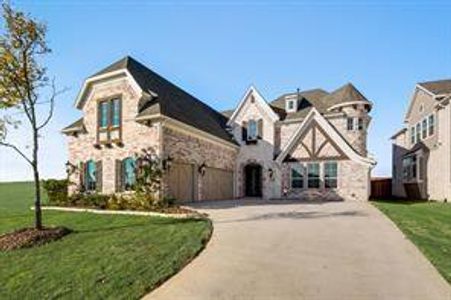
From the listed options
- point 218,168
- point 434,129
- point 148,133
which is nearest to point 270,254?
point 148,133

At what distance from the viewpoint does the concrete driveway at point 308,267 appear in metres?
6.05

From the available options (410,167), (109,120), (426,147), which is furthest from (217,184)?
(410,167)

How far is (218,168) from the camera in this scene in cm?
2441

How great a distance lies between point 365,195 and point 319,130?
5015 mm

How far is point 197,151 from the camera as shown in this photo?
21375 millimetres

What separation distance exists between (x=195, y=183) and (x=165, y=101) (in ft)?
16.2

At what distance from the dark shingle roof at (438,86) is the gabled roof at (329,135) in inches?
268

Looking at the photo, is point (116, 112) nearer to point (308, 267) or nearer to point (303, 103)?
point (303, 103)

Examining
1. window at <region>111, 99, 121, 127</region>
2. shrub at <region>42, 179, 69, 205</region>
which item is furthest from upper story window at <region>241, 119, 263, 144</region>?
shrub at <region>42, 179, 69, 205</region>

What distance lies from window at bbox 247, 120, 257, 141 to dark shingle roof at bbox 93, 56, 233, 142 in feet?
4.76

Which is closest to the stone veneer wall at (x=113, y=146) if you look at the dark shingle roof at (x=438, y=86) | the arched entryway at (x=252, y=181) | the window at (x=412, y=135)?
the arched entryway at (x=252, y=181)

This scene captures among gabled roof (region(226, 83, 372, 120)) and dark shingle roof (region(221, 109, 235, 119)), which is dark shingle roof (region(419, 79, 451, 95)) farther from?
dark shingle roof (region(221, 109, 235, 119))

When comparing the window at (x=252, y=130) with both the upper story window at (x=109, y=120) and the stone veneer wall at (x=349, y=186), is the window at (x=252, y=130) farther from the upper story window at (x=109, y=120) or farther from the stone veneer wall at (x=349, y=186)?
the upper story window at (x=109, y=120)

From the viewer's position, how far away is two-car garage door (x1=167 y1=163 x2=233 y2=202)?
63.2 ft
